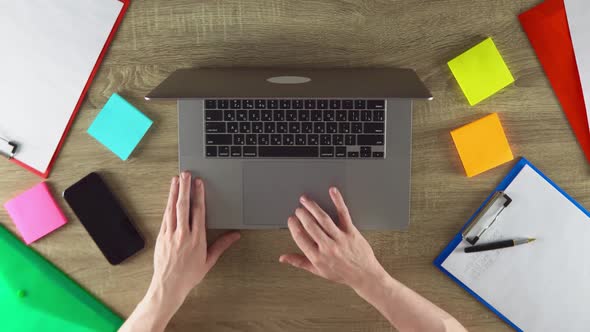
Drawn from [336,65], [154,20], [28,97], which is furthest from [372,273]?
[28,97]

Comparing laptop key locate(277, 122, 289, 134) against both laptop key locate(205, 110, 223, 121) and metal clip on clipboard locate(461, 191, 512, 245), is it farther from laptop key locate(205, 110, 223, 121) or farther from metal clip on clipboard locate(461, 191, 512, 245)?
metal clip on clipboard locate(461, 191, 512, 245)

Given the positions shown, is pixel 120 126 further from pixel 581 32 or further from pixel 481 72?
pixel 581 32

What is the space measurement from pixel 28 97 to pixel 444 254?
993 mm

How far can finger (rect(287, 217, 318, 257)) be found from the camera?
41.5 inches

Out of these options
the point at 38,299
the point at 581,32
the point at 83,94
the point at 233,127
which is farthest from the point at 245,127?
the point at 581,32

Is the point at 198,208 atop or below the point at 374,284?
atop

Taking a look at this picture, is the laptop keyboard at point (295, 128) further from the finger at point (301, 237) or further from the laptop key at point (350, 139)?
the finger at point (301, 237)

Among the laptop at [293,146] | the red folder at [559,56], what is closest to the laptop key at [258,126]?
the laptop at [293,146]

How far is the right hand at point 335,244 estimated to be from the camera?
104 cm

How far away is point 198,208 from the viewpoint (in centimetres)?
107

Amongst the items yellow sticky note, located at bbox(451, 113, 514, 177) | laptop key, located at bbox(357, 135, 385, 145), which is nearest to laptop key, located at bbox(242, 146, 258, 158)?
laptop key, located at bbox(357, 135, 385, 145)

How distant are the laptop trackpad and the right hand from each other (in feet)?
0.07

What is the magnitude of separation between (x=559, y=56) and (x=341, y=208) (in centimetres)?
58

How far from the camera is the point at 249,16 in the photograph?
109 centimetres
